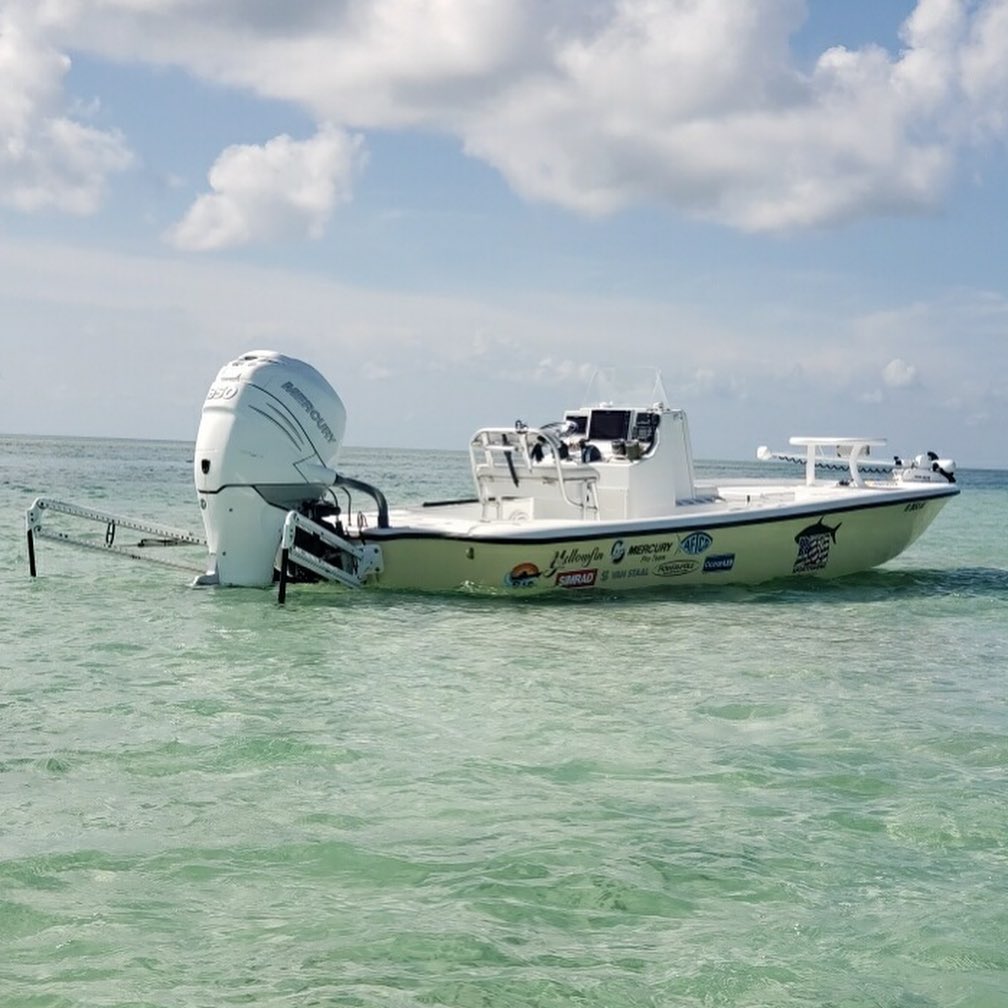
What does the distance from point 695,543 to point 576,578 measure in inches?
53.7

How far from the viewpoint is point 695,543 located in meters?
12.4

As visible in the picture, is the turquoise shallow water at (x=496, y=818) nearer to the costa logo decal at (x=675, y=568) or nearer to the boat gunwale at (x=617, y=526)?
the boat gunwale at (x=617, y=526)

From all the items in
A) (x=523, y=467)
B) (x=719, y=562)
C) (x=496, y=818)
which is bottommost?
(x=496, y=818)

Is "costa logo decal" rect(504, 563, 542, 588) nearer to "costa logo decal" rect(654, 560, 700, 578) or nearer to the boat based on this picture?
the boat

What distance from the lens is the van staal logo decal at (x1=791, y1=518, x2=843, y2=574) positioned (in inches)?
524

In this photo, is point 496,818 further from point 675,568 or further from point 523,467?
point 523,467

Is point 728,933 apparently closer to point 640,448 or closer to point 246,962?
point 246,962

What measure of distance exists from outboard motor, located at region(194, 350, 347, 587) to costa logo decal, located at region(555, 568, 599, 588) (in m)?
2.44

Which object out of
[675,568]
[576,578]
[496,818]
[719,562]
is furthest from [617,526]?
[496,818]

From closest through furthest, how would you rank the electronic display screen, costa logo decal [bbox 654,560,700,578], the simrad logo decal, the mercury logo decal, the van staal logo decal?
the mercury logo decal → costa logo decal [bbox 654,560,700,578] → the simrad logo decal → the van staal logo decal → the electronic display screen

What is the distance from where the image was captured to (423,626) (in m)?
10.2

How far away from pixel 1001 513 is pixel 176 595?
3274 cm

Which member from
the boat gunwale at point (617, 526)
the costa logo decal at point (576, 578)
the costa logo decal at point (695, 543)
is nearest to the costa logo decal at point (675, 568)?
the costa logo decal at point (695, 543)

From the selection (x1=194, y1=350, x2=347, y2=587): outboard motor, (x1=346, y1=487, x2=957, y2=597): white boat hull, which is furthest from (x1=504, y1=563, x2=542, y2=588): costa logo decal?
(x1=194, y1=350, x2=347, y2=587): outboard motor
